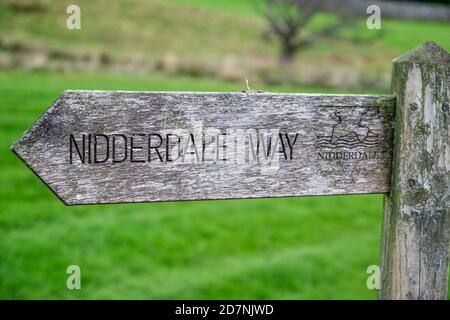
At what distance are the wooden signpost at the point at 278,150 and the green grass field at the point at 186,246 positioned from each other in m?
2.81

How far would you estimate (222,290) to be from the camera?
4.76 metres

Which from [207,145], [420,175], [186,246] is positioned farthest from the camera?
[186,246]

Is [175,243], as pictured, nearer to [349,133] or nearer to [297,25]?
[349,133]

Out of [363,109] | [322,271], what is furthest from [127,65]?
[363,109]

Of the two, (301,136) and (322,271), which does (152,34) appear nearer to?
(322,271)

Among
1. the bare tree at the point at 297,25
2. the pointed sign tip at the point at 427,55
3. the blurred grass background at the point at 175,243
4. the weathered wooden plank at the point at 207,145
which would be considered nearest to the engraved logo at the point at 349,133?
the weathered wooden plank at the point at 207,145

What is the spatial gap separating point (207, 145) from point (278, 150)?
273mm

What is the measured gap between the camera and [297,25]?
27062 mm

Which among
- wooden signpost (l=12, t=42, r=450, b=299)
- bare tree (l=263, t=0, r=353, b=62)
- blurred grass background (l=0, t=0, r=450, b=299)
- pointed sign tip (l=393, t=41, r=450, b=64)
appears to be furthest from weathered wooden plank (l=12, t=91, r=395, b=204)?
bare tree (l=263, t=0, r=353, b=62)

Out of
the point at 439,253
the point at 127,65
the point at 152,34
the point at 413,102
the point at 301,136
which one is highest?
the point at 152,34

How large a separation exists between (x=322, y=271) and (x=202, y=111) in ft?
12.3

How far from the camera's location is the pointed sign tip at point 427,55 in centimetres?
210

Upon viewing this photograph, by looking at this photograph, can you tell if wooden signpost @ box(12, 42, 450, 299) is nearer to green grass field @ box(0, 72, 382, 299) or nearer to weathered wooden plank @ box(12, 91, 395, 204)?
weathered wooden plank @ box(12, 91, 395, 204)

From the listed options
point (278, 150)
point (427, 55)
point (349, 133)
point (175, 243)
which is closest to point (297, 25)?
point (175, 243)
